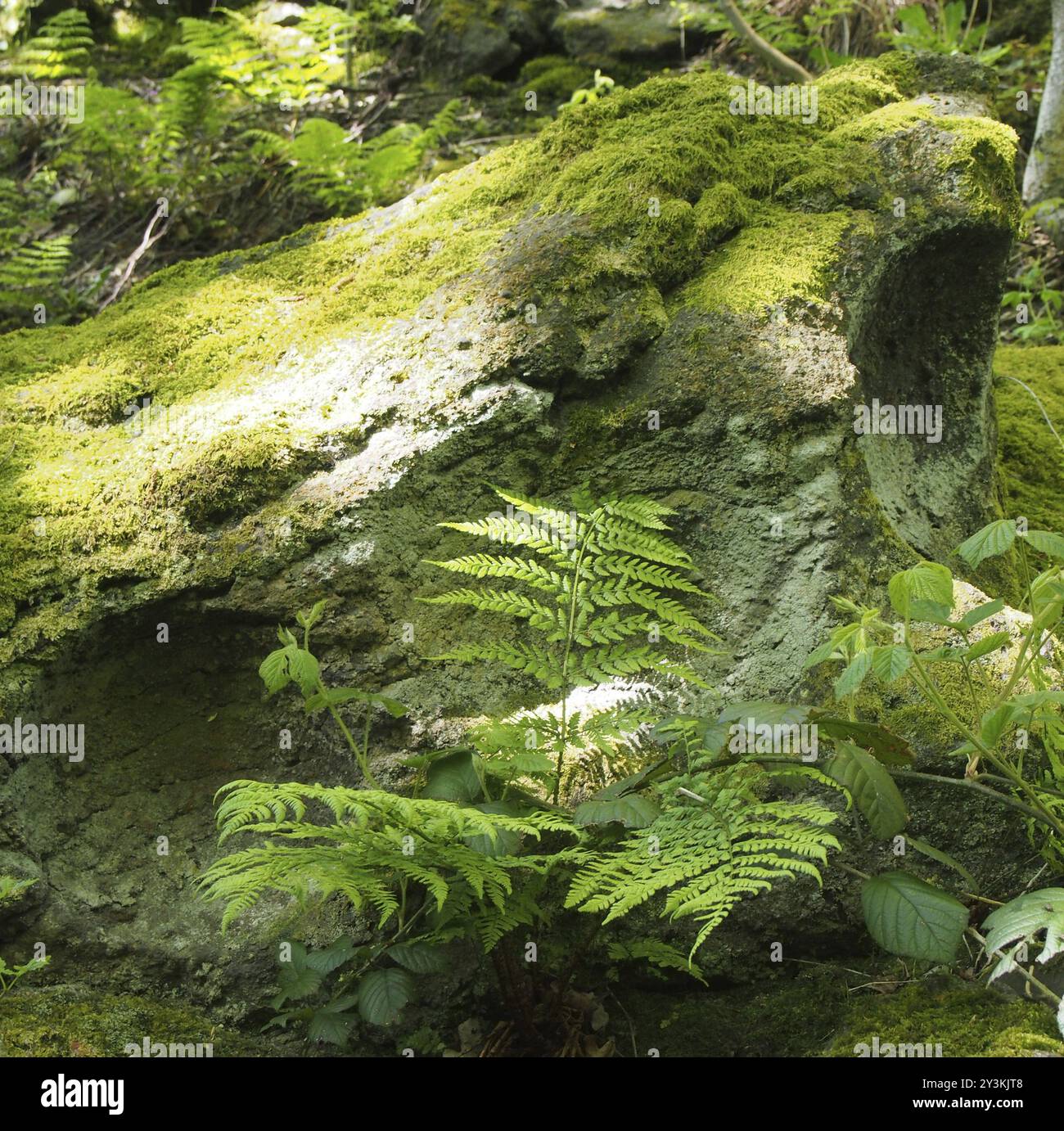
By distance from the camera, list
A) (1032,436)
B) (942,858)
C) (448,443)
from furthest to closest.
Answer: (1032,436), (448,443), (942,858)

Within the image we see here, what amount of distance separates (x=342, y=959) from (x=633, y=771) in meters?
0.91

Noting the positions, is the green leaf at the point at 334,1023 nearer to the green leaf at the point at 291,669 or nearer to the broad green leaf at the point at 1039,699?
the green leaf at the point at 291,669

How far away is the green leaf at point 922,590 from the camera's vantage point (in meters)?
2.24

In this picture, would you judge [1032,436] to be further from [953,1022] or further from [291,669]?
[291,669]

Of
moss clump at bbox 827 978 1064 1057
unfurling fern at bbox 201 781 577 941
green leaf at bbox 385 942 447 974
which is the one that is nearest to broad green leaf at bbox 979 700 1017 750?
moss clump at bbox 827 978 1064 1057

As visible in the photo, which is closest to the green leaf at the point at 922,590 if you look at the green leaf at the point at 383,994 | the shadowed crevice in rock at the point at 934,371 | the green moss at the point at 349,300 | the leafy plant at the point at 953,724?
Result: the leafy plant at the point at 953,724

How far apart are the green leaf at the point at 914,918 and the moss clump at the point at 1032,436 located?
2.57m

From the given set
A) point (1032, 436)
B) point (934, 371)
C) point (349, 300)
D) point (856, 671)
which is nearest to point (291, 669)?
point (856, 671)

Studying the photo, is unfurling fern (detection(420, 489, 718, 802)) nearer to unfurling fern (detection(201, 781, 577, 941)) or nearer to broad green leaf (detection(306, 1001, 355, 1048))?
unfurling fern (detection(201, 781, 577, 941))

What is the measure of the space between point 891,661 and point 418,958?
126 cm

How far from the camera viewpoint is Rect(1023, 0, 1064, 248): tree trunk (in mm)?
6656

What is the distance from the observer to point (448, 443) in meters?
3.42

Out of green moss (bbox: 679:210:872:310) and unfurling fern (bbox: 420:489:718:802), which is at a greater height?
green moss (bbox: 679:210:872:310)

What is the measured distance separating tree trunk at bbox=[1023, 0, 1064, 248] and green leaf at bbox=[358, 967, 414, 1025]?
657 centimetres
